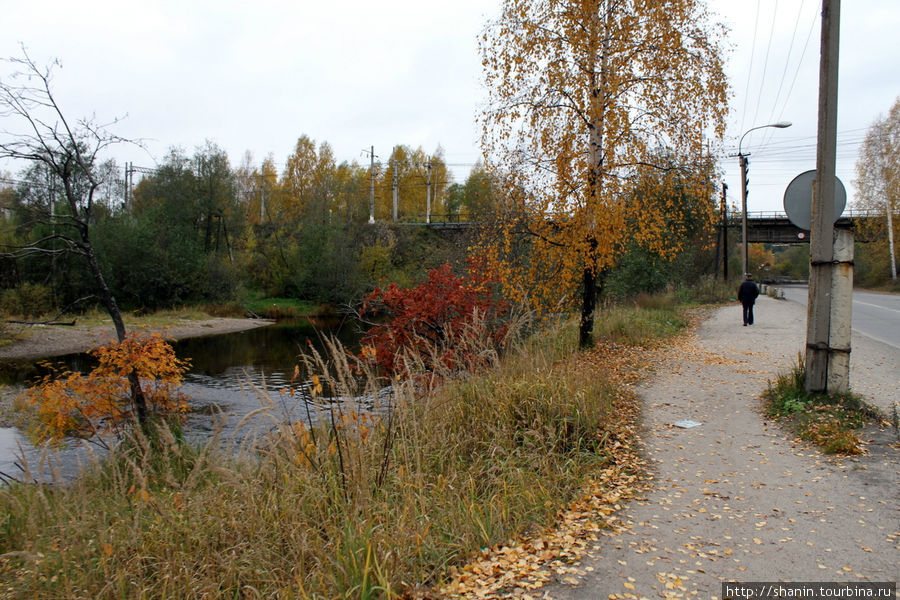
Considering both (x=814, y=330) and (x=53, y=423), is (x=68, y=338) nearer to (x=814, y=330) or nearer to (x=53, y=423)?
(x=53, y=423)

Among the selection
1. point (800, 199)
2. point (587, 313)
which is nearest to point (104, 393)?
point (587, 313)

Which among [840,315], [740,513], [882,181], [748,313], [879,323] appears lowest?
[740,513]

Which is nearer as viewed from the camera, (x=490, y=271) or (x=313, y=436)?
(x=313, y=436)

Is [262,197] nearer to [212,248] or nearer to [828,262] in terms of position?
[212,248]

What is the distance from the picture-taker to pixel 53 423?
1236cm

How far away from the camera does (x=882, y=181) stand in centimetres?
4822

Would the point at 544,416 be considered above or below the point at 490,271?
below

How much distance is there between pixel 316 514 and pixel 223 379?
1866cm

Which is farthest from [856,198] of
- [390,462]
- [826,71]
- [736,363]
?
[390,462]

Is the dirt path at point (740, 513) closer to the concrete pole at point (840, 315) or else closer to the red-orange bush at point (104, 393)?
the concrete pole at point (840, 315)

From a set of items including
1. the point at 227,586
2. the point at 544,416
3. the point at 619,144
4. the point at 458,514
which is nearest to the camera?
the point at 227,586

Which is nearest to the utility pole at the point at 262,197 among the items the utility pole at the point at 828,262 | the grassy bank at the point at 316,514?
the utility pole at the point at 828,262

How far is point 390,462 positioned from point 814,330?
17.6ft

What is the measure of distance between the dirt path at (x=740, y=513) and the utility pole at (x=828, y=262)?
95cm
